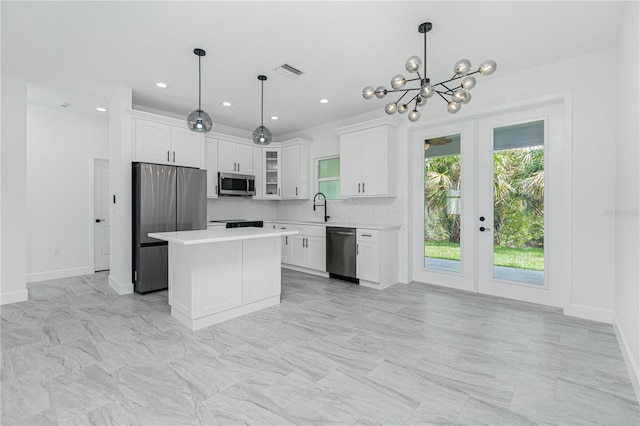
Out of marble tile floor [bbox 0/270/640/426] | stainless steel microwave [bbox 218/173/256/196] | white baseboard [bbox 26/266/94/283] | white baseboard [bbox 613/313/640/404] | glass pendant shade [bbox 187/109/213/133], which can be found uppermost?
glass pendant shade [bbox 187/109/213/133]

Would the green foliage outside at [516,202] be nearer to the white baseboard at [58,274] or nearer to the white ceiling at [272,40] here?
the white ceiling at [272,40]

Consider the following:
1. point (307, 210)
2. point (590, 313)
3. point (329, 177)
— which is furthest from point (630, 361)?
point (307, 210)

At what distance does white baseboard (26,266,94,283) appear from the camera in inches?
183

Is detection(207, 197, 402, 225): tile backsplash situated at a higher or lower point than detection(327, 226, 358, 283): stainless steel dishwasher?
higher

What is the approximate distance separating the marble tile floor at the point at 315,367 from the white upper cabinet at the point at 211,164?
238 centimetres

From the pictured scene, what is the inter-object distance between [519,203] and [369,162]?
6.96ft

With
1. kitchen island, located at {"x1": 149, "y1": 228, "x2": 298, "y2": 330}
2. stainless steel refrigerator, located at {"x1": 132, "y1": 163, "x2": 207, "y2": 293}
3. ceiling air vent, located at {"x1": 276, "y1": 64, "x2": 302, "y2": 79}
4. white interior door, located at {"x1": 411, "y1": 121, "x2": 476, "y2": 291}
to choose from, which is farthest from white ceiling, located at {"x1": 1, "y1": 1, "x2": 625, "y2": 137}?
kitchen island, located at {"x1": 149, "y1": 228, "x2": 298, "y2": 330}

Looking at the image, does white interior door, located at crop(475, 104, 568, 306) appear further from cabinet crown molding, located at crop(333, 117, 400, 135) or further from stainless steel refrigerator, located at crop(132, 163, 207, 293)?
stainless steel refrigerator, located at crop(132, 163, 207, 293)

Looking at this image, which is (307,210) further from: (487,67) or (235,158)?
(487,67)

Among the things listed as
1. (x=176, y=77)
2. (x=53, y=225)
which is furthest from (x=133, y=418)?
(x=53, y=225)

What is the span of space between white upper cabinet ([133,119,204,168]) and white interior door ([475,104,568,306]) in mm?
4299

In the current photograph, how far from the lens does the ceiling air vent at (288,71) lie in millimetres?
3463

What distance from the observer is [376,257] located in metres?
4.34

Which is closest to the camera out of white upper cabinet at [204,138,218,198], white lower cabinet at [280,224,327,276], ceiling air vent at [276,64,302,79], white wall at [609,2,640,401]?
white wall at [609,2,640,401]
